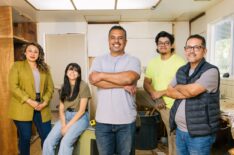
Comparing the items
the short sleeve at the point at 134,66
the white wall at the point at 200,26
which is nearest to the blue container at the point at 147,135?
the white wall at the point at 200,26

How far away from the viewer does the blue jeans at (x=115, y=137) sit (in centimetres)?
178

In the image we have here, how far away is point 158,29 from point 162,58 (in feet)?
7.82

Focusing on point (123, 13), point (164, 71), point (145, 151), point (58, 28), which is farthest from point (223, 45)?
point (58, 28)

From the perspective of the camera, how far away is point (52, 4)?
3230 mm

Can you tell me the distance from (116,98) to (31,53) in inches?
44.4

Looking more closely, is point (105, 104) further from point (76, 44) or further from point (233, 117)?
point (76, 44)

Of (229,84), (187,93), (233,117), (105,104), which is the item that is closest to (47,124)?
(105,104)

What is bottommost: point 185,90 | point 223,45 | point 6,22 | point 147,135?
point 147,135

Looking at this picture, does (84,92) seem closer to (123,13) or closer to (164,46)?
(164,46)

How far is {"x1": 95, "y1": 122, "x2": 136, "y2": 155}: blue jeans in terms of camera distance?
1780 millimetres

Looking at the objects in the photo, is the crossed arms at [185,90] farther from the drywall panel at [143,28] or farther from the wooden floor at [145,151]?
the drywall panel at [143,28]

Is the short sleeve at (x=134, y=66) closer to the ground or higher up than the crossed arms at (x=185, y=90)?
higher up

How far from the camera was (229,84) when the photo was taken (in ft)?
9.71

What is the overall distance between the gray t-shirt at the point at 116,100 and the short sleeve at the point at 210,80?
485 millimetres
